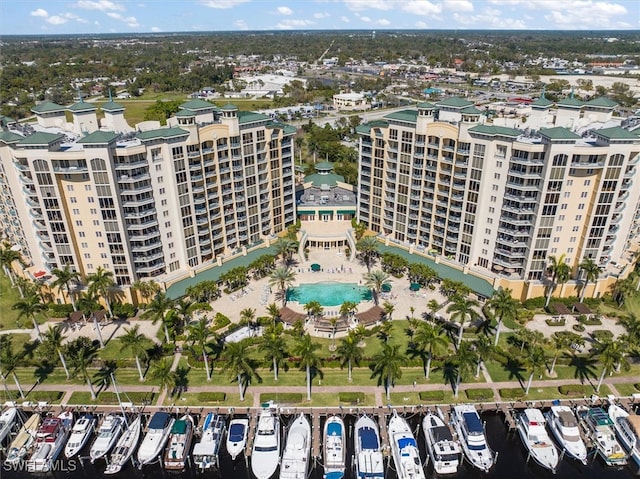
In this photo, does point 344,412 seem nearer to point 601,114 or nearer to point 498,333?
point 498,333

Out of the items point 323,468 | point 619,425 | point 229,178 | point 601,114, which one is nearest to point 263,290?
point 229,178

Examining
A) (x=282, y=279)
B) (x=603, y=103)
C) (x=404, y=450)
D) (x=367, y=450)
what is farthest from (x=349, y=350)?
(x=603, y=103)

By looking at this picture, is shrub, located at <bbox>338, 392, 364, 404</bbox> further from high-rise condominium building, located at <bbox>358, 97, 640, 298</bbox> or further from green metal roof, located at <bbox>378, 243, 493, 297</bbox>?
high-rise condominium building, located at <bbox>358, 97, 640, 298</bbox>

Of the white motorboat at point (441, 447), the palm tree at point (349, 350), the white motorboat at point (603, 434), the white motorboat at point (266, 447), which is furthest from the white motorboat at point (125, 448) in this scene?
the white motorboat at point (603, 434)

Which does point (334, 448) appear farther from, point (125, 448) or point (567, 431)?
point (567, 431)

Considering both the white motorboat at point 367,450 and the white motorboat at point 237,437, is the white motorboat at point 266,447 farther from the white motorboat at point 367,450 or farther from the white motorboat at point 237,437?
the white motorboat at point 367,450
